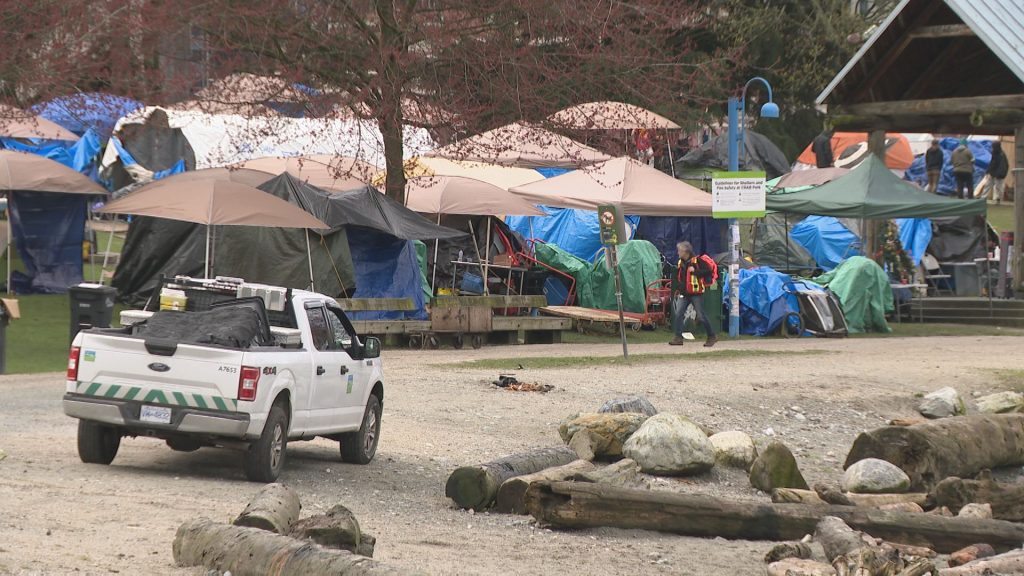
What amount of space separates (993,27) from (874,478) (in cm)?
2122

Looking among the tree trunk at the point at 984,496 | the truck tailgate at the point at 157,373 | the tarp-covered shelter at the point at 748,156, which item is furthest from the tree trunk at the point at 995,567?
the tarp-covered shelter at the point at 748,156

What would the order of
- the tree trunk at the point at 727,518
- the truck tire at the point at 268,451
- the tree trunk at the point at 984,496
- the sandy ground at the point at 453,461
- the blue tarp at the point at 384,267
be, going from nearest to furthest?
1. the sandy ground at the point at 453,461
2. the tree trunk at the point at 727,518
3. the truck tire at the point at 268,451
4. the tree trunk at the point at 984,496
5. the blue tarp at the point at 384,267

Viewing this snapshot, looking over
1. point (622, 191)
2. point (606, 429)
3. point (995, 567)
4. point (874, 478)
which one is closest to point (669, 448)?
point (606, 429)

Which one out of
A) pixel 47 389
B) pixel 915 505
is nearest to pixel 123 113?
pixel 47 389

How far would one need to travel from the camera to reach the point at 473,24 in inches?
1075

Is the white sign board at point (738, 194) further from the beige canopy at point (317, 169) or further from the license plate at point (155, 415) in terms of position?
the license plate at point (155, 415)

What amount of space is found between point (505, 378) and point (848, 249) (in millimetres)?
19772

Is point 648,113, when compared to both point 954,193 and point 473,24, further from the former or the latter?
point 954,193

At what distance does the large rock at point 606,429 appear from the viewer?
14977mm

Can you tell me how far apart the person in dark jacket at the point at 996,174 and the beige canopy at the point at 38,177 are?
29953 mm

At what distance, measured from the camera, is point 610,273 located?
2992 cm

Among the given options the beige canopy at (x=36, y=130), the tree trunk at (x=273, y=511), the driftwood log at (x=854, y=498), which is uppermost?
the beige canopy at (x=36, y=130)

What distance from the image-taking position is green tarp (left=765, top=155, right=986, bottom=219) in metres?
30.1

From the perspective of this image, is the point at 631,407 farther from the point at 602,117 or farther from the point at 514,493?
the point at 602,117
